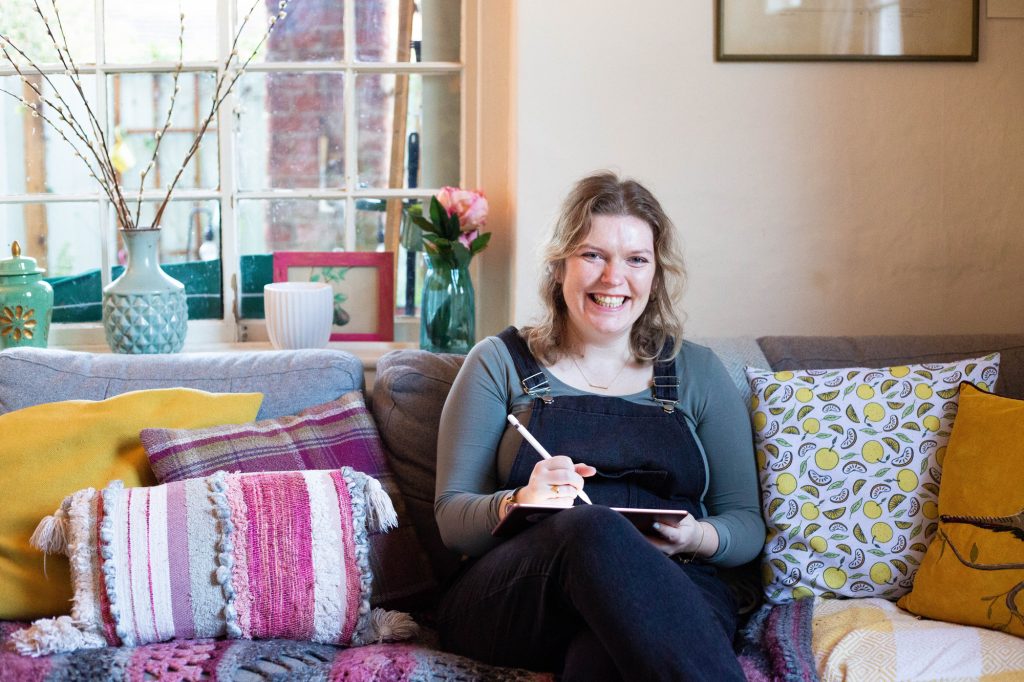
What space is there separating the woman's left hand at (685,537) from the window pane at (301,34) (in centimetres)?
162

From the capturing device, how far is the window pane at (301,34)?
280 cm

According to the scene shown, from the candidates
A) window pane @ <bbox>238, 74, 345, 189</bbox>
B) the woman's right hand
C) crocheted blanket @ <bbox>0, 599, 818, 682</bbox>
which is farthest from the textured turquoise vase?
the woman's right hand

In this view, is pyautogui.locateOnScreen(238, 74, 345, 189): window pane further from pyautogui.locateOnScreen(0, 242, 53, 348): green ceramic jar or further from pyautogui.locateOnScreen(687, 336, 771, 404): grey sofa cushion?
pyautogui.locateOnScreen(687, 336, 771, 404): grey sofa cushion

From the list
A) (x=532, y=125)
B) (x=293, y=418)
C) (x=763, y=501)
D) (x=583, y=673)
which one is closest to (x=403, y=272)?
(x=532, y=125)

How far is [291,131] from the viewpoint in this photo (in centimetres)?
285

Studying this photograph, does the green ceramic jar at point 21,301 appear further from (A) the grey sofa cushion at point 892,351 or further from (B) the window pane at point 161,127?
(A) the grey sofa cushion at point 892,351

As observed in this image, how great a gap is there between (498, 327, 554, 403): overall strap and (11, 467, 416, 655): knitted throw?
0.36 m

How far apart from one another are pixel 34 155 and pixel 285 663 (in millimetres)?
1757

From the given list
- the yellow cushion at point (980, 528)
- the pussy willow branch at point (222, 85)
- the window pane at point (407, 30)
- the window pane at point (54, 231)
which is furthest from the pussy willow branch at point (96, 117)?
the yellow cushion at point (980, 528)

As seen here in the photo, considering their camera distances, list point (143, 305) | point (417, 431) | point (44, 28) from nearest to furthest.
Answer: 1. point (417, 431)
2. point (143, 305)
3. point (44, 28)

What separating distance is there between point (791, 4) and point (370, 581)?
163 cm

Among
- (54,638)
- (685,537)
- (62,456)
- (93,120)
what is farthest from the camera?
(93,120)

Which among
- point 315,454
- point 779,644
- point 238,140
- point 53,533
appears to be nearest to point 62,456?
point 53,533

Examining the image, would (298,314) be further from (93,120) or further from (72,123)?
(72,123)
